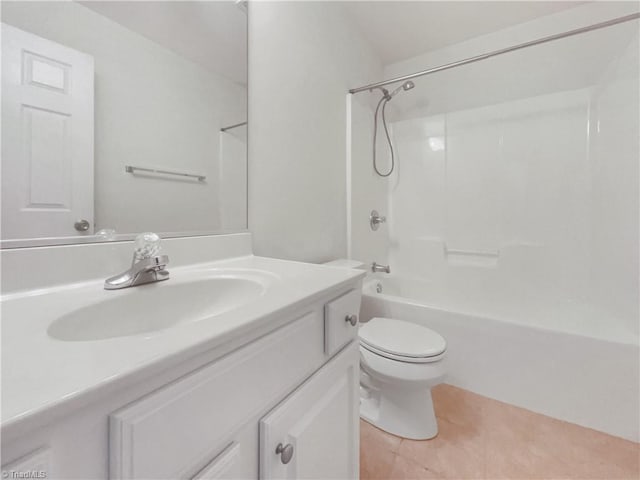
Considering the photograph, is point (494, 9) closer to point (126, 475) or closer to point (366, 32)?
point (366, 32)

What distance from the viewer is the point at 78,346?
1.09 ft

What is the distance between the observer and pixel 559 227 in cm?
174

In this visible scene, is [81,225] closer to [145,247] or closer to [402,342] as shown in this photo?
[145,247]

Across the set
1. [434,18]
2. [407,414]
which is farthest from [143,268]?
[434,18]

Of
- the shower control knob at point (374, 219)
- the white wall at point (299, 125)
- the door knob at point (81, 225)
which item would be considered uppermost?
the white wall at point (299, 125)

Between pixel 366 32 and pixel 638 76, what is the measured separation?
1484 millimetres

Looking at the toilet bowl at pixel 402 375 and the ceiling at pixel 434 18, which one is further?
the ceiling at pixel 434 18

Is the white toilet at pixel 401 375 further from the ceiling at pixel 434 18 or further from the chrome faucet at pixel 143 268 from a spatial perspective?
the ceiling at pixel 434 18

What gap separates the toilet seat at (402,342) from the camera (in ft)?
3.60

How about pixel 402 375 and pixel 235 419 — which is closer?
pixel 235 419

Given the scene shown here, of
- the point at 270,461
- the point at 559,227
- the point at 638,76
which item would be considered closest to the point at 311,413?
the point at 270,461

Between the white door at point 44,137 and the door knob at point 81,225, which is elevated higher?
the white door at point 44,137

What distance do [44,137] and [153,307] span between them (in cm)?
44

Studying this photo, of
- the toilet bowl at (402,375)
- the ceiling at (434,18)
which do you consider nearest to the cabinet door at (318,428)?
the toilet bowl at (402,375)
